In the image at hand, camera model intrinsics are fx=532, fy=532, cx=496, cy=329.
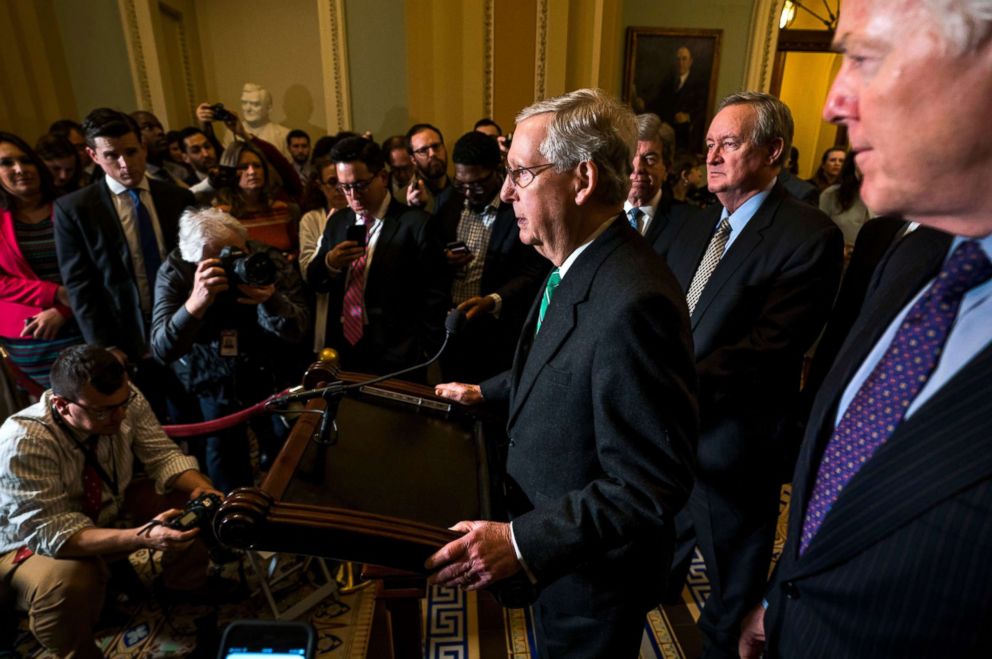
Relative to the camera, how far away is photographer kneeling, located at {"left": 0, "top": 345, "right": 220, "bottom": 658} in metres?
1.84

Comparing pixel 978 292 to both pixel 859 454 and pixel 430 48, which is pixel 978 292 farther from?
pixel 430 48

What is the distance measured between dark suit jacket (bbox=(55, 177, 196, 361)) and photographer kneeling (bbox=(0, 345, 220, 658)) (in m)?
0.93

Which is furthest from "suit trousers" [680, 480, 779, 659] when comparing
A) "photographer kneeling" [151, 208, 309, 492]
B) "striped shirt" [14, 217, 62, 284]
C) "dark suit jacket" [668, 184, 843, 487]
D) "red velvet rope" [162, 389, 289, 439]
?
"striped shirt" [14, 217, 62, 284]

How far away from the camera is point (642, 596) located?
130 centimetres

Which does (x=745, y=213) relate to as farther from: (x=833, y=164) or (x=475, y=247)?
(x=833, y=164)

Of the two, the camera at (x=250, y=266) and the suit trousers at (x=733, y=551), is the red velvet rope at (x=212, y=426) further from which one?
the suit trousers at (x=733, y=551)

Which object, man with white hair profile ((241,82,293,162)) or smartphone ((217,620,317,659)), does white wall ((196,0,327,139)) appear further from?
smartphone ((217,620,317,659))

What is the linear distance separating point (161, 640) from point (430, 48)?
5.84 meters

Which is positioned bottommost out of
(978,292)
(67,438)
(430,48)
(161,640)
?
(161,640)

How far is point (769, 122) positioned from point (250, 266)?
201 centimetres

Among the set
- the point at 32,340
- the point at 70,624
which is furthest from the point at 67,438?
the point at 32,340

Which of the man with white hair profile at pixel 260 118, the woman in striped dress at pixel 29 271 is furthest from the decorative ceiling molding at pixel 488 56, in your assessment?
the woman in striped dress at pixel 29 271

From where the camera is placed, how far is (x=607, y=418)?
1.07m

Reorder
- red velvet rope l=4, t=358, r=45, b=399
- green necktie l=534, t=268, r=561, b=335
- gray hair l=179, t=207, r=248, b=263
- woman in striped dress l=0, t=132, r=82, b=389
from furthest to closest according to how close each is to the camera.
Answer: red velvet rope l=4, t=358, r=45, b=399 < woman in striped dress l=0, t=132, r=82, b=389 < gray hair l=179, t=207, r=248, b=263 < green necktie l=534, t=268, r=561, b=335
